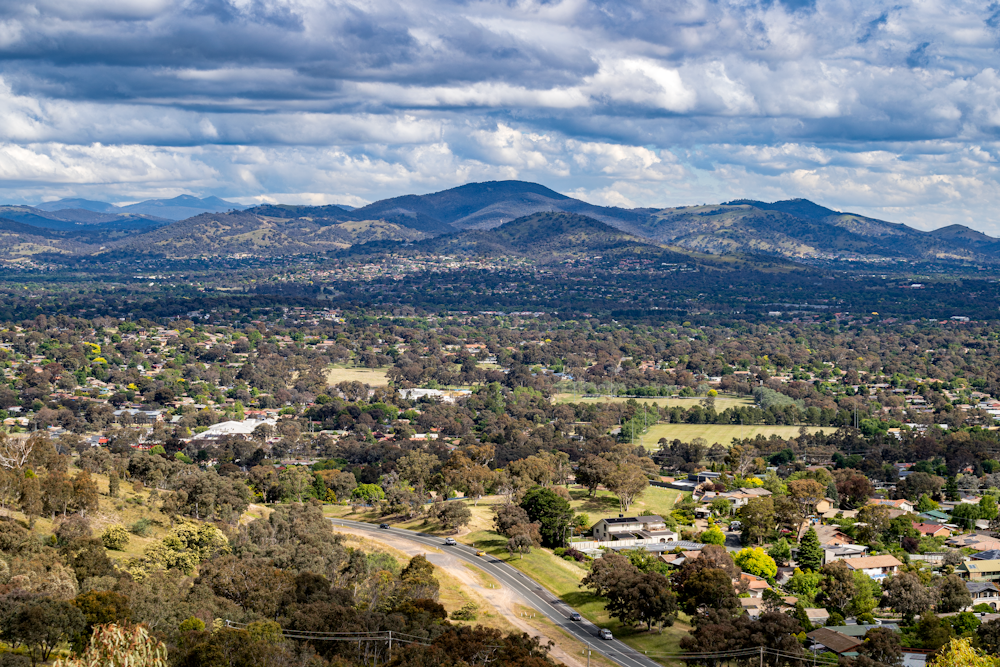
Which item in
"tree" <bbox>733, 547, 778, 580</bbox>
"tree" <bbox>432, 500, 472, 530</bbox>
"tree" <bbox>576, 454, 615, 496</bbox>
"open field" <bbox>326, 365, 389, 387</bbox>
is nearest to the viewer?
"tree" <bbox>733, 547, 778, 580</bbox>

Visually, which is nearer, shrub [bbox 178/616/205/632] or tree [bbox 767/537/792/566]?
shrub [bbox 178/616/205/632]

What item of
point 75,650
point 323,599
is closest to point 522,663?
point 323,599

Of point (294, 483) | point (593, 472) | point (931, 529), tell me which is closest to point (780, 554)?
point (931, 529)

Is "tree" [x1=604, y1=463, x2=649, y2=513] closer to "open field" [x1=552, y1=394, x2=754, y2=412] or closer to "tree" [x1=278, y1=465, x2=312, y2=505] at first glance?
"tree" [x1=278, y1=465, x2=312, y2=505]

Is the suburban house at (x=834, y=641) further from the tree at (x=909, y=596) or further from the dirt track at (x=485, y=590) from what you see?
the dirt track at (x=485, y=590)

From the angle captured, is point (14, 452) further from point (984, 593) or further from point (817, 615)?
point (984, 593)

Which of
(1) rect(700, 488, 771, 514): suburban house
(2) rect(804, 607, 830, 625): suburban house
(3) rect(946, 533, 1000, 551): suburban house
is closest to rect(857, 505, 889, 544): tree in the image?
(3) rect(946, 533, 1000, 551): suburban house

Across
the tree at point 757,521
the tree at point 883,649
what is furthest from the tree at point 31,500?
the tree at point 757,521

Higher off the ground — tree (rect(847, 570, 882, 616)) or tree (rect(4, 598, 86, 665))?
tree (rect(4, 598, 86, 665))
